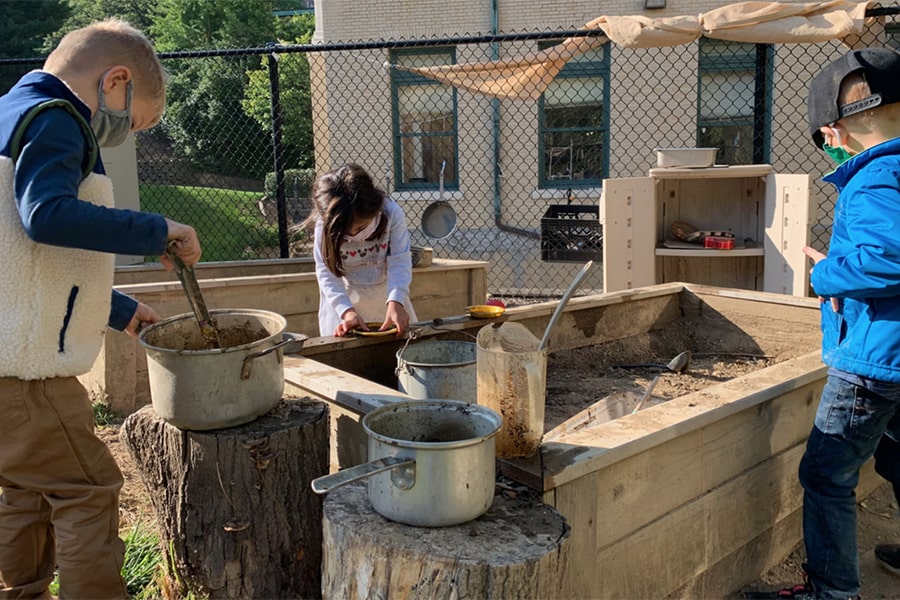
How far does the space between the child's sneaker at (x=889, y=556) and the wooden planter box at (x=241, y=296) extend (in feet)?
10.1

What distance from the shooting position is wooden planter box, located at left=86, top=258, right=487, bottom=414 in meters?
4.36

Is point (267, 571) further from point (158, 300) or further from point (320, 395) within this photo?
point (158, 300)

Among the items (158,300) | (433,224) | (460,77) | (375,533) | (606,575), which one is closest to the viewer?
(375,533)

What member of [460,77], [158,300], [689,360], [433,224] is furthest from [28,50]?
[689,360]

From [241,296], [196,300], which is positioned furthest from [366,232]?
[196,300]

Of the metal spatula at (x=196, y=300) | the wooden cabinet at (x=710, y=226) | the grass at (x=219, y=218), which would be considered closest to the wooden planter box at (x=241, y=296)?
the wooden cabinet at (x=710, y=226)

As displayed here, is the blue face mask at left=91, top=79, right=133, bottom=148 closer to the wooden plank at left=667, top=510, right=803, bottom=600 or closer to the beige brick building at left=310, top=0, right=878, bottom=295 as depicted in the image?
the wooden plank at left=667, top=510, right=803, bottom=600

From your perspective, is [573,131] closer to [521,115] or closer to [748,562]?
[521,115]

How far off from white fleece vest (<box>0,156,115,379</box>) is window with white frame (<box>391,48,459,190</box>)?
996 cm

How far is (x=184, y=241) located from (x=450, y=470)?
912 millimetres

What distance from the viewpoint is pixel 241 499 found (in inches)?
89.2

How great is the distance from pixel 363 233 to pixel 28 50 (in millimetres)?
22218

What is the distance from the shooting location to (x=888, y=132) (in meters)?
2.34

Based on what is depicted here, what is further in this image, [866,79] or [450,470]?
[866,79]
